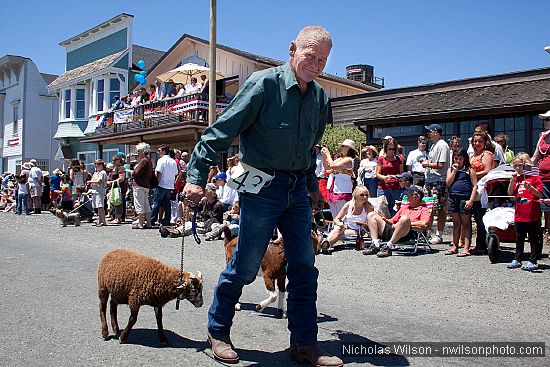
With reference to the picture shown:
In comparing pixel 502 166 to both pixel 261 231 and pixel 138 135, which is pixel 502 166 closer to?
pixel 261 231

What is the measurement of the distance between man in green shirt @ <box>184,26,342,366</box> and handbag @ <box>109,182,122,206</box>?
11753 millimetres

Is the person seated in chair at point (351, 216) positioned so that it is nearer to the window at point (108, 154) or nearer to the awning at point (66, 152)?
the window at point (108, 154)

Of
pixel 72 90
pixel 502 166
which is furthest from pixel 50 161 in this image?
pixel 502 166

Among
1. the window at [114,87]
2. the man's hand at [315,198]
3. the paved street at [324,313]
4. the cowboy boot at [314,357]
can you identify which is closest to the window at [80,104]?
the window at [114,87]

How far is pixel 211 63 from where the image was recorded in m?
15.0

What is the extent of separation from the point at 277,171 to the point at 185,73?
19939mm

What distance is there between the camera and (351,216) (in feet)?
32.7

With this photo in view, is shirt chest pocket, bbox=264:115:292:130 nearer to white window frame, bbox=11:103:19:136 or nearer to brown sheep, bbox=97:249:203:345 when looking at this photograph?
brown sheep, bbox=97:249:203:345

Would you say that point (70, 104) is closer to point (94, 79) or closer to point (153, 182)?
point (94, 79)

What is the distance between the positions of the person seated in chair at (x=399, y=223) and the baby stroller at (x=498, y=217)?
1079 millimetres

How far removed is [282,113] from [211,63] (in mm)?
11759

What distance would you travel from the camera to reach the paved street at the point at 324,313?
404 cm

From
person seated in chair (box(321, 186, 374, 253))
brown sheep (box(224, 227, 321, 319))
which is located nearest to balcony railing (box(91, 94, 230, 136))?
person seated in chair (box(321, 186, 374, 253))

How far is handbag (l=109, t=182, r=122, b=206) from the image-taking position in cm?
1508
